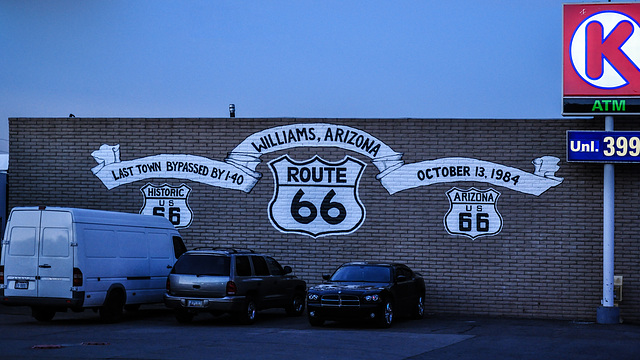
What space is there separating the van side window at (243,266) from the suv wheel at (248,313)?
604 millimetres

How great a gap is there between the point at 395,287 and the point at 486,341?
3708 millimetres

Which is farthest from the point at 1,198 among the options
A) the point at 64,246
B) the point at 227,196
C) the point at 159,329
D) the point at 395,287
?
the point at 395,287

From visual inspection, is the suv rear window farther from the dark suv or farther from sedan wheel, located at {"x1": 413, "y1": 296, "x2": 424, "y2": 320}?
sedan wheel, located at {"x1": 413, "y1": 296, "x2": 424, "y2": 320}

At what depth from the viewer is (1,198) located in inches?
1016

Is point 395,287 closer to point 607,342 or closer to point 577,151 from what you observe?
point 607,342

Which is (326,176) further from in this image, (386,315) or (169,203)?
(386,315)

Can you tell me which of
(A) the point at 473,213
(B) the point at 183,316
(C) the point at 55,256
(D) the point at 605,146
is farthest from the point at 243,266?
(D) the point at 605,146

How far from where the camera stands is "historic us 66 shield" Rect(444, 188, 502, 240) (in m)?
23.4

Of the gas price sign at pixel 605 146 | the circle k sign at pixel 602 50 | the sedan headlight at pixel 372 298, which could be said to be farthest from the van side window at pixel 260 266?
the circle k sign at pixel 602 50

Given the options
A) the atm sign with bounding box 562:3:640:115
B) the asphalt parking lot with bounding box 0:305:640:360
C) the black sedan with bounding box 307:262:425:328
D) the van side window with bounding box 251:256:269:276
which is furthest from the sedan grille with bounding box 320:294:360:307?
the atm sign with bounding box 562:3:640:115

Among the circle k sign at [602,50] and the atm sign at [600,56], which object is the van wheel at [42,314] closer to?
the atm sign at [600,56]

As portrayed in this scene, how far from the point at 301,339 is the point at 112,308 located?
5.61 metres

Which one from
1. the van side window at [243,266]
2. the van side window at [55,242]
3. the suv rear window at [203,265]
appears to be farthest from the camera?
the van side window at [243,266]

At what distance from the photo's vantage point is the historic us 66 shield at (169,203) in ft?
80.8
